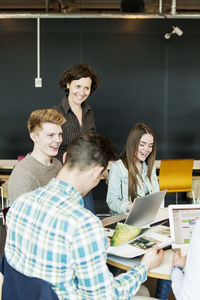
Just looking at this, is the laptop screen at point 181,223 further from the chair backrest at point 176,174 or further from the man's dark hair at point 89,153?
the chair backrest at point 176,174

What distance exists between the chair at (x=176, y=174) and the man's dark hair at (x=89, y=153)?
150 inches

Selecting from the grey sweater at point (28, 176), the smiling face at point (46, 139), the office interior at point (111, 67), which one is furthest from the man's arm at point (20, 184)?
the office interior at point (111, 67)

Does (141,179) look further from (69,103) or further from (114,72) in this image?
(114,72)

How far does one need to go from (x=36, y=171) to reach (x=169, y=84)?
16.6 ft

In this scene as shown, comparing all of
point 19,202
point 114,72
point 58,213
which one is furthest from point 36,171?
point 114,72

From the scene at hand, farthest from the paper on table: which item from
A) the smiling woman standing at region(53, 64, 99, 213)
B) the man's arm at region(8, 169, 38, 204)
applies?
the smiling woman standing at region(53, 64, 99, 213)

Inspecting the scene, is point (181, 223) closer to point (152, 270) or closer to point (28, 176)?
point (152, 270)

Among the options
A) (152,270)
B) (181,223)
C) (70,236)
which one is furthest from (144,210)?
(70,236)

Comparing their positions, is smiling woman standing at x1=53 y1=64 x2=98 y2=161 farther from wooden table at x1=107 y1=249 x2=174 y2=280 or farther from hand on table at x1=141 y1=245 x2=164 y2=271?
→ hand on table at x1=141 y1=245 x2=164 y2=271

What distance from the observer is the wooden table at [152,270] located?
77.0 inches

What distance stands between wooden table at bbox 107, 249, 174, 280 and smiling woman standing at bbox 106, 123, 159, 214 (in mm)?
1082

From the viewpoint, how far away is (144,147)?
3.35 metres

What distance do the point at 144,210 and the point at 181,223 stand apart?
239 millimetres

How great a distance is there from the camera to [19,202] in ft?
5.20
